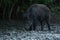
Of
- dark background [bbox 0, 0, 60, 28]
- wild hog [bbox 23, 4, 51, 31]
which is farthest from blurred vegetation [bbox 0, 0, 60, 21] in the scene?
wild hog [bbox 23, 4, 51, 31]

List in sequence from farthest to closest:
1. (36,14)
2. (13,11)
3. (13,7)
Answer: (13,11)
(13,7)
(36,14)

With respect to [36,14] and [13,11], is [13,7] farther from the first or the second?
[36,14]

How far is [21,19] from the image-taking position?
484 inches

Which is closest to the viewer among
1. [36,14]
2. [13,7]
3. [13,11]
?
[36,14]

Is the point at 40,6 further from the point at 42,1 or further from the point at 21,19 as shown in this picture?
the point at 21,19

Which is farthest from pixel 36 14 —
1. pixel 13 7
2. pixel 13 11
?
pixel 13 11

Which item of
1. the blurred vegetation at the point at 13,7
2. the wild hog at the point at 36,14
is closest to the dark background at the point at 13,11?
the blurred vegetation at the point at 13,7

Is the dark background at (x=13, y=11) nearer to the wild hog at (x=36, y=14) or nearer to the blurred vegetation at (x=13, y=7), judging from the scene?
the blurred vegetation at (x=13, y=7)

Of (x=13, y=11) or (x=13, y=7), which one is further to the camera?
(x=13, y=11)

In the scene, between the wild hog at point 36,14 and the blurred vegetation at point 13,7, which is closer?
the wild hog at point 36,14

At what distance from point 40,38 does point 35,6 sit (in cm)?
220

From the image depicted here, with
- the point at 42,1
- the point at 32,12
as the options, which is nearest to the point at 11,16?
the point at 42,1

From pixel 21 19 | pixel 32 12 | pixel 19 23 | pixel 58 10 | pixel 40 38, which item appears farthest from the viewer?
pixel 58 10

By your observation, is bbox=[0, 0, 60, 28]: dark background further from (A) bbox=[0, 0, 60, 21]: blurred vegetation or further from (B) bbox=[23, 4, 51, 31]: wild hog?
(B) bbox=[23, 4, 51, 31]: wild hog
